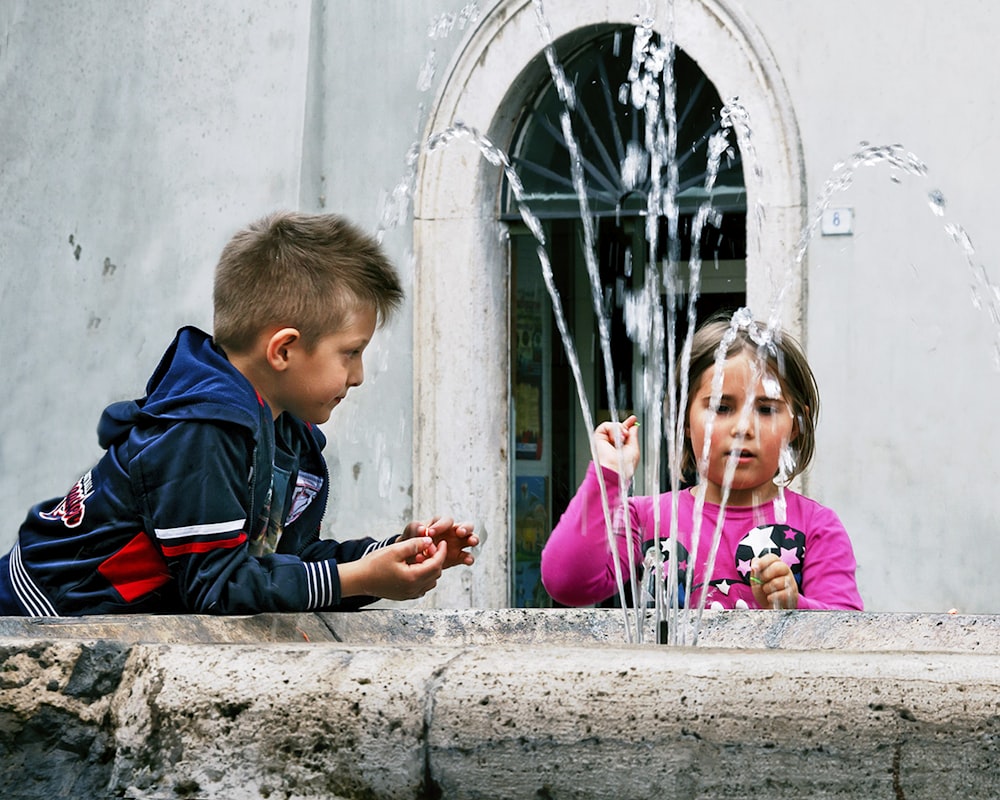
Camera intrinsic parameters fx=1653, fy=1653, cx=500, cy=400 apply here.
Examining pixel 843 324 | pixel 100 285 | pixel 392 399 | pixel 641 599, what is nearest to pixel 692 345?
pixel 641 599

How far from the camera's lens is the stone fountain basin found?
1409mm

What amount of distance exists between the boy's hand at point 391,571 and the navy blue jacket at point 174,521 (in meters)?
0.03

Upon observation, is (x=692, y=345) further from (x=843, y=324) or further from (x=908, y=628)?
(x=843, y=324)

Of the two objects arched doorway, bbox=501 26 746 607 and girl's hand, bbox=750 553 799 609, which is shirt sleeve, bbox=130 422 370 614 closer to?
girl's hand, bbox=750 553 799 609

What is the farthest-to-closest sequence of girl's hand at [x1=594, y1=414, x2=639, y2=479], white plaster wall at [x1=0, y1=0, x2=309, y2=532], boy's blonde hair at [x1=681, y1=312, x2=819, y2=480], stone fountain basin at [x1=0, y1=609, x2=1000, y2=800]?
white plaster wall at [x1=0, y1=0, x2=309, y2=532]
boy's blonde hair at [x1=681, y1=312, x2=819, y2=480]
girl's hand at [x1=594, y1=414, x2=639, y2=479]
stone fountain basin at [x1=0, y1=609, x2=1000, y2=800]

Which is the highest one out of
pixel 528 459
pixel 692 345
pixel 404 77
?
pixel 404 77

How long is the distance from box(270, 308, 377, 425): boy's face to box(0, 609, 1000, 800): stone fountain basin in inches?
28.4

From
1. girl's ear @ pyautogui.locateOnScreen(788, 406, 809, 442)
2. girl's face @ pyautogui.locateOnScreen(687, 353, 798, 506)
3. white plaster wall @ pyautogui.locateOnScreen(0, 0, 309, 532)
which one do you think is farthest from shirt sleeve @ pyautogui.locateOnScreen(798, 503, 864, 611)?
white plaster wall @ pyautogui.locateOnScreen(0, 0, 309, 532)

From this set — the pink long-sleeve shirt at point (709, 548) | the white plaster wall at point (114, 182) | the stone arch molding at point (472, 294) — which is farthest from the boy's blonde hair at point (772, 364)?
the white plaster wall at point (114, 182)

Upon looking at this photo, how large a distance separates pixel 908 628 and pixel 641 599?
1.22ft

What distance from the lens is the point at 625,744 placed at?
56.9 inches

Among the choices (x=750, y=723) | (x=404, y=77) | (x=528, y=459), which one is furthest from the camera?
(x=528, y=459)

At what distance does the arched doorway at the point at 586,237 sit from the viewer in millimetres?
6516

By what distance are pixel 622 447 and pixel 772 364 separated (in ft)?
1.86
